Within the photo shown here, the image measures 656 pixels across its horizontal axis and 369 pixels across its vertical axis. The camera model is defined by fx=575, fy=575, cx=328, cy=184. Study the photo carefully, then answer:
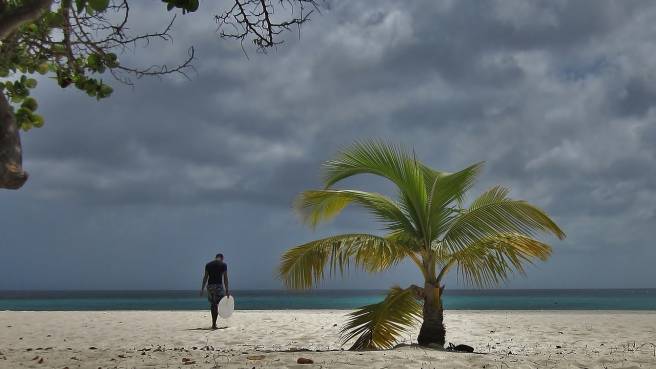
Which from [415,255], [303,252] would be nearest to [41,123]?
[303,252]

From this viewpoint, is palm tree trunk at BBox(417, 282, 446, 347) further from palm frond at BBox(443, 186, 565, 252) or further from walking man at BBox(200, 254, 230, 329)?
walking man at BBox(200, 254, 230, 329)

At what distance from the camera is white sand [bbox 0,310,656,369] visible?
6637 millimetres

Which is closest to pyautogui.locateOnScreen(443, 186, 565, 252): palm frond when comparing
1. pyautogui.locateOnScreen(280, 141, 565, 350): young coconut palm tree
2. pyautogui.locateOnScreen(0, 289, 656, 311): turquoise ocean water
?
pyautogui.locateOnScreen(280, 141, 565, 350): young coconut palm tree

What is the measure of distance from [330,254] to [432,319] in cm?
184

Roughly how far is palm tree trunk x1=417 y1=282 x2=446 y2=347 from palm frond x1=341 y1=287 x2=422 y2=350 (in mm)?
256

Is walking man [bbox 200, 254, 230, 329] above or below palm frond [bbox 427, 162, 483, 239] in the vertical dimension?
below

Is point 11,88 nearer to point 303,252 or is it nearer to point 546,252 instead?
point 303,252

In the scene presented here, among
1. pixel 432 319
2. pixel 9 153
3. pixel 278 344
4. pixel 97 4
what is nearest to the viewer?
pixel 9 153

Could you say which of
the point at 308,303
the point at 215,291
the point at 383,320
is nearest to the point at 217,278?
the point at 215,291

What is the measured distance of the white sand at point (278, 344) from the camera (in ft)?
21.8

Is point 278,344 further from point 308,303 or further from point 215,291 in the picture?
point 308,303

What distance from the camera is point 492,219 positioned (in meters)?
8.95

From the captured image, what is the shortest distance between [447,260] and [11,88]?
6.44 metres

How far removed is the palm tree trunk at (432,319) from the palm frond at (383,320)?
0.26 meters
